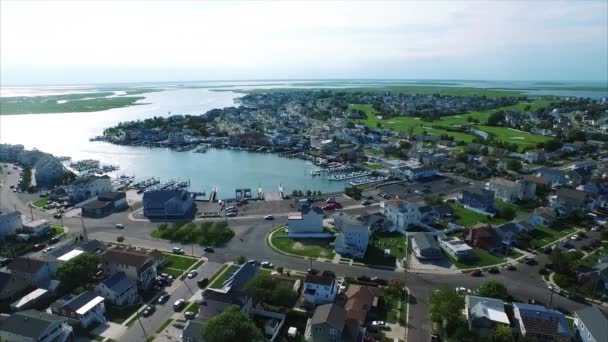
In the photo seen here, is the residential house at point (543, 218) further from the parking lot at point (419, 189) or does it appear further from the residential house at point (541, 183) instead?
the parking lot at point (419, 189)

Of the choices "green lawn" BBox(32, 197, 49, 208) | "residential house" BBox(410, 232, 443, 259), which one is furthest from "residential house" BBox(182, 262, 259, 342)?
"green lawn" BBox(32, 197, 49, 208)

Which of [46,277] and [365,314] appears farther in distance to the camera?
[46,277]

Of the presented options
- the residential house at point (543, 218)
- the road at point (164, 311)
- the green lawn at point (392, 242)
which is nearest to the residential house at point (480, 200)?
the residential house at point (543, 218)

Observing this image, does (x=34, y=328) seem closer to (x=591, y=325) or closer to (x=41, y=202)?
(x=591, y=325)

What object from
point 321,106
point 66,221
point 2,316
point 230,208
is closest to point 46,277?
point 2,316

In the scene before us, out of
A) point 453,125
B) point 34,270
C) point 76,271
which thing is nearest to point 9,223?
point 34,270

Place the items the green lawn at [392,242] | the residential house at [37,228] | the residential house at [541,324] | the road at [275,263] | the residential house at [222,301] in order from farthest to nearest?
the residential house at [37,228], the green lawn at [392,242], the road at [275,263], the residential house at [222,301], the residential house at [541,324]

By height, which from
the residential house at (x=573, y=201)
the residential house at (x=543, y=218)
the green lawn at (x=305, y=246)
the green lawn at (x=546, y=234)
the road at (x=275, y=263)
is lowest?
the road at (x=275, y=263)

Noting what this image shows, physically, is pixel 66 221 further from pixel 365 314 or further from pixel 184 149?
pixel 184 149
